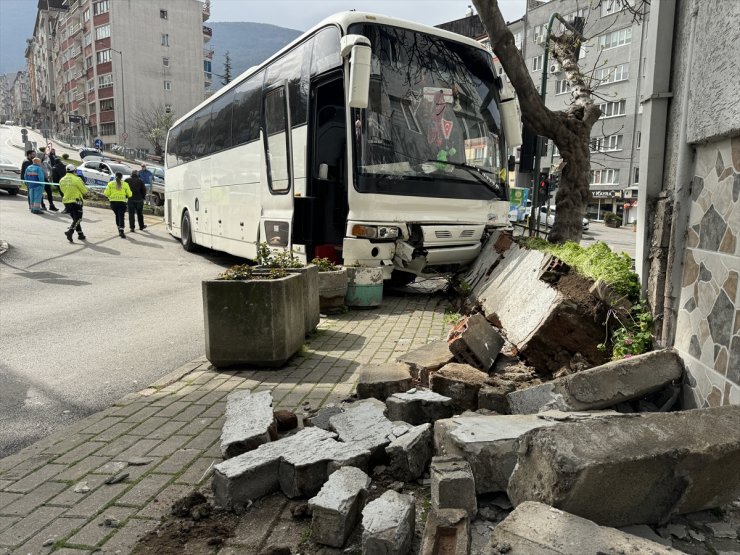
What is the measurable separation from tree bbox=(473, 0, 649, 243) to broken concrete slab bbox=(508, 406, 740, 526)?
284 inches

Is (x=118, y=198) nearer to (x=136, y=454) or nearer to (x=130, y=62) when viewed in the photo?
(x=136, y=454)

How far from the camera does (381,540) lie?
2.26 m

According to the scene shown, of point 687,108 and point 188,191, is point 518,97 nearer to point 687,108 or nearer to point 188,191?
point 687,108

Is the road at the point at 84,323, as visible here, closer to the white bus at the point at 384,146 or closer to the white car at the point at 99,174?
the white bus at the point at 384,146

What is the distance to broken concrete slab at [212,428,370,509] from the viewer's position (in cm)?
282

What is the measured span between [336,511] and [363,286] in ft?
20.5

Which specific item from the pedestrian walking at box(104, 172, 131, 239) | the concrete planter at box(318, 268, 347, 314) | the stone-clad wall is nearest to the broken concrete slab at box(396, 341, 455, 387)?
the stone-clad wall

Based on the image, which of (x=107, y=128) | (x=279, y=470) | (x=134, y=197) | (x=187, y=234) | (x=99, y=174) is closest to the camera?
(x=279, y=470)

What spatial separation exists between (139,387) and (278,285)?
160cm

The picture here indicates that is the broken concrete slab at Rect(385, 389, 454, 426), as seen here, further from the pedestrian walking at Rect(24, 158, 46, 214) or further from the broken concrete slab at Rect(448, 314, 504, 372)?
the pedestrian walking at Rect(24, 158, 46, 214)

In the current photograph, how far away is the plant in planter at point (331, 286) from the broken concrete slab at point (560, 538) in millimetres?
6172

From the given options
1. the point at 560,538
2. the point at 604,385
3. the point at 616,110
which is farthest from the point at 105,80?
the point at 560,538

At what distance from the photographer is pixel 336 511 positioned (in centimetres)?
243

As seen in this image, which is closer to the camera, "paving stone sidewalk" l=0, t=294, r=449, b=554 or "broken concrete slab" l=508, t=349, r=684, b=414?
"paving stone sidewalk" l=0, t=294, r=449, b=554
